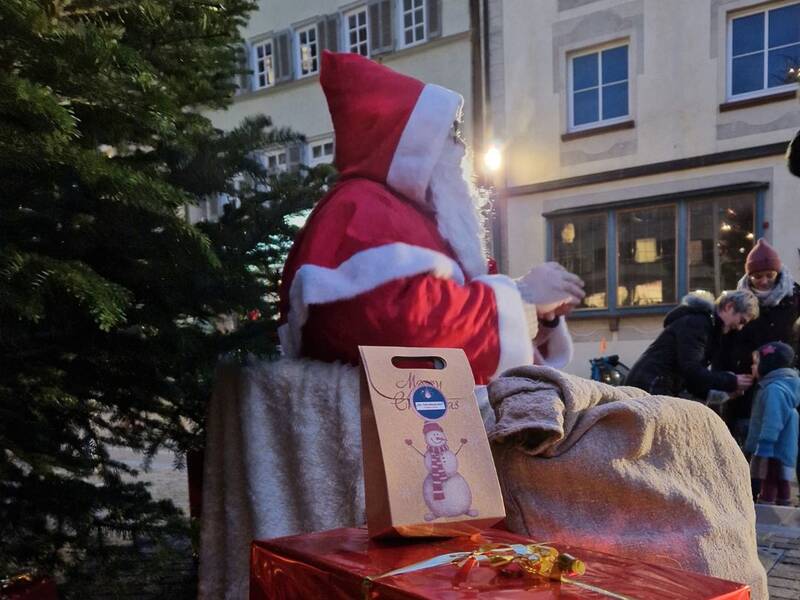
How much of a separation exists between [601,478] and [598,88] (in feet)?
32.1

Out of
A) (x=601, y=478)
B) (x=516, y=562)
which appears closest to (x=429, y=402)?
(x=516, y=562)

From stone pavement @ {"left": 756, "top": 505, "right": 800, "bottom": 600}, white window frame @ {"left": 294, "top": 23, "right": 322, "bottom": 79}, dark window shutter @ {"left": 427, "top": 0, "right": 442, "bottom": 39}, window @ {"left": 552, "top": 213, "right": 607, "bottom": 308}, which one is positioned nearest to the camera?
stone pavement @ {"left": 756, "top": 505, "right": 800, "bottom": 600}

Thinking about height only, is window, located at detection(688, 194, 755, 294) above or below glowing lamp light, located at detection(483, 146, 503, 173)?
below

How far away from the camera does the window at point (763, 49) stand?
29.1 feet

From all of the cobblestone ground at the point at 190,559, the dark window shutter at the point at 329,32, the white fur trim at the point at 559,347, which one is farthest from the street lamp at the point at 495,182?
the white fur trim at the point at 559,347

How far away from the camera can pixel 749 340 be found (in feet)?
14.1

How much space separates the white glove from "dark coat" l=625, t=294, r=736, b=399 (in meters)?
2.49

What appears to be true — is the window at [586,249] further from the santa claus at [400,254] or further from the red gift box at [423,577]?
the red gift box at [423,577]

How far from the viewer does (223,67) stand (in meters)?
2.15

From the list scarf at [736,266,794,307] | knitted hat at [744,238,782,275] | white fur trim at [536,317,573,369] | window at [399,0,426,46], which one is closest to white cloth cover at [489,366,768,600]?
white fur trim at [536,317,573,369]

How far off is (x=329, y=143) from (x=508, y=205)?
3.39m

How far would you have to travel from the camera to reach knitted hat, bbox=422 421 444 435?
104 centimetres

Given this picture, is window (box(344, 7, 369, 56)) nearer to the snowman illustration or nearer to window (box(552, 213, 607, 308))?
window (box(552, 213, 607, 308))

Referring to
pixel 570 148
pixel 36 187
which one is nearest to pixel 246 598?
pixel 36 187
